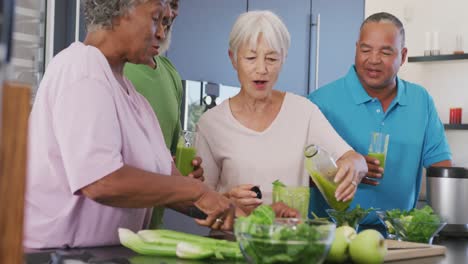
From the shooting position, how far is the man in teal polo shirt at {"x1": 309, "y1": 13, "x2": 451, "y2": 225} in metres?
2.83

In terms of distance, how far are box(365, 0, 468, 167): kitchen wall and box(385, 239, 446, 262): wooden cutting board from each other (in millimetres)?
3824

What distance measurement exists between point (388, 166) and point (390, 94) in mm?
315

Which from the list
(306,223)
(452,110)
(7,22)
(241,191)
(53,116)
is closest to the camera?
(7,22)

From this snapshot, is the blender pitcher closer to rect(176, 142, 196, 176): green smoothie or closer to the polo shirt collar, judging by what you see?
rect(176, 142, 196, 176): green smoothie

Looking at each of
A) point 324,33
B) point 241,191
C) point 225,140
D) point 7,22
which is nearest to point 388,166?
point 225,140

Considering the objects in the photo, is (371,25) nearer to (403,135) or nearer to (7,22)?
(403,135)

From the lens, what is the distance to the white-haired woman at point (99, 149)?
1.45 meters

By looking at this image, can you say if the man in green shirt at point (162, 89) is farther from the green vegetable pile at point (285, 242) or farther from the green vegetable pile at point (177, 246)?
the green vegetable pile at point (285, 242)

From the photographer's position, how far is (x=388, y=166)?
286 centimetres

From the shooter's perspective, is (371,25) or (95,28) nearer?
(95,28)

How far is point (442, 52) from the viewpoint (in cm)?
558

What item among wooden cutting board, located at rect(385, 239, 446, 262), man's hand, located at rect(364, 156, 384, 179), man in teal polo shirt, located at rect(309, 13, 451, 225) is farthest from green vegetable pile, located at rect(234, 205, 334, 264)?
man in teal polo shirt, located at rect(309, 13, 451, 225)

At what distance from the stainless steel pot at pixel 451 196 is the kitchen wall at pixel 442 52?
3133 millimetres

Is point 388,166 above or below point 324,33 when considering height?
below
